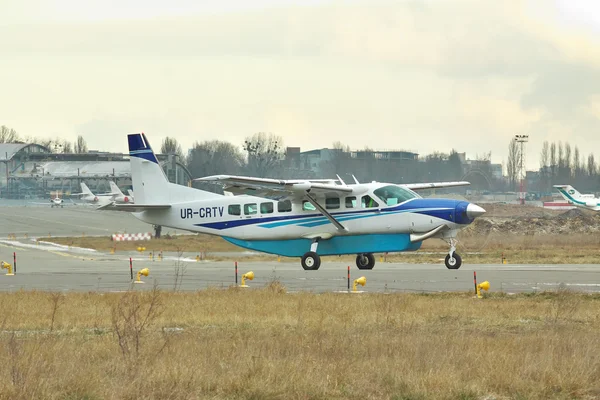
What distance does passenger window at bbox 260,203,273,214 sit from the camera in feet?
112

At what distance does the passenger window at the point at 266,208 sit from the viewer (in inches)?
1343

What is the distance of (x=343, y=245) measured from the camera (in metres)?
33.1

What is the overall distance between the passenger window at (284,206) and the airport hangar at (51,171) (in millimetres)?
104321

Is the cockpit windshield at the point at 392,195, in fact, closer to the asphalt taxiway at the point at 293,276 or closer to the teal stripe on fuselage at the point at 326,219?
the teal stripe on fuselage at the point at 326,219

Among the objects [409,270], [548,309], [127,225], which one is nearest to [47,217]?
[127,225]

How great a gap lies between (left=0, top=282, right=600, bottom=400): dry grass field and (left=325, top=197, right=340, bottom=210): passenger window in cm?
1160

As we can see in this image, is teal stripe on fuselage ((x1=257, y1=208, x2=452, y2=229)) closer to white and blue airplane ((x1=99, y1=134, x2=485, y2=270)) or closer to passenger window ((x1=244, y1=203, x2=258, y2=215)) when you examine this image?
white and blue airplane ((x1=99, y1=134, x2=485, y2=270))

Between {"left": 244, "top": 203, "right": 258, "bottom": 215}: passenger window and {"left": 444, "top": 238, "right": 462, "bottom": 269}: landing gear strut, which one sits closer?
{"left": 444, "top": 238, "right": 462, "bottom": 269}: landing gear strut

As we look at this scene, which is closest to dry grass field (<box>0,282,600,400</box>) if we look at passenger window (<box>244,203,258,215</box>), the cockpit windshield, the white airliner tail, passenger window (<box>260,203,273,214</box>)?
the cockpit windshield

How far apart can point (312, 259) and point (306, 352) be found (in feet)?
65.6

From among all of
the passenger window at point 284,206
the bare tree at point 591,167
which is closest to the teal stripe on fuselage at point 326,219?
the passenger window at point 284,206

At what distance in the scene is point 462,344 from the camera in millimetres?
14375

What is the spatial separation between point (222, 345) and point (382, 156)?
133115mm

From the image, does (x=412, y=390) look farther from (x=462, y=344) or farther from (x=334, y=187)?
(x=334, y=187)
